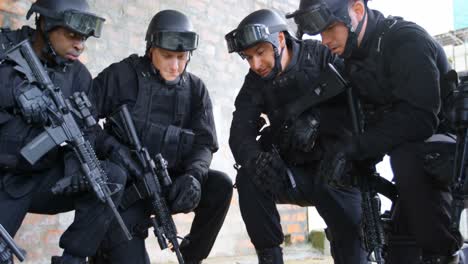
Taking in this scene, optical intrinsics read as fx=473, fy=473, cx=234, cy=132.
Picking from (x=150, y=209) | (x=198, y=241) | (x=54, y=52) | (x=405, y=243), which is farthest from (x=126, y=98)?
(x=405, y=243)

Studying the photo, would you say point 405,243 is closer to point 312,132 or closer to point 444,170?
point 444,170

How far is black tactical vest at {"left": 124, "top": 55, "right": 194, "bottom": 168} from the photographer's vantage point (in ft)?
7.66

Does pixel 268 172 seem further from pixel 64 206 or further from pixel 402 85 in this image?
pixel 64 206

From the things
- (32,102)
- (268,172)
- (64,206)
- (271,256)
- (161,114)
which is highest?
(32,102)

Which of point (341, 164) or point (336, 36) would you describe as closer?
point (341, 164)

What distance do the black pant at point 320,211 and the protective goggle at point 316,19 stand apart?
0.67m

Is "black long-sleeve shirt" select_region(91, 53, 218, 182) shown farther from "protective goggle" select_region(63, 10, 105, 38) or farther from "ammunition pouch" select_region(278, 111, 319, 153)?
"ammunition pouch" select_region(278, 111, 319, 153)

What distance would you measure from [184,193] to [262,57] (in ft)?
2.53

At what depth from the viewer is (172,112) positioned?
242 centimetres

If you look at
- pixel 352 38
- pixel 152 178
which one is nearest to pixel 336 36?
pixel 352 38

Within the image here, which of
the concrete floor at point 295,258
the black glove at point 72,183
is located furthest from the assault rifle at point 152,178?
the concrete floor at point 295,258

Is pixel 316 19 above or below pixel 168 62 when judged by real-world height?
above

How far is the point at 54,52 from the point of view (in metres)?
2.16

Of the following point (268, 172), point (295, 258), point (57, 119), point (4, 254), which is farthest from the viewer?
point (295, 258)
